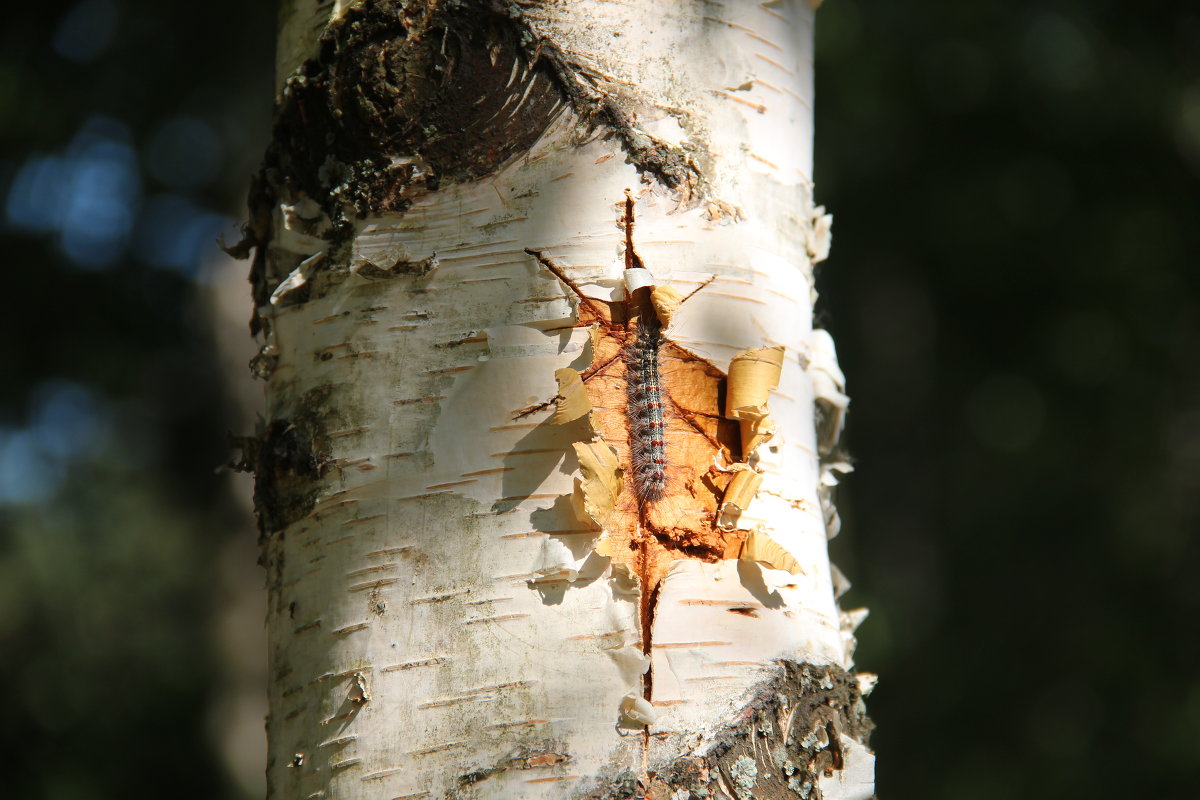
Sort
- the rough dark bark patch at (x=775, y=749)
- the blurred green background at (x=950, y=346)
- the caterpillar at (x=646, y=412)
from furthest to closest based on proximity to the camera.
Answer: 1. the blurred green background at (x=950, y=346)
2. the caterpillar at (x=646, y=412)
3. the rough dark bark patch at (x=775, y=749)

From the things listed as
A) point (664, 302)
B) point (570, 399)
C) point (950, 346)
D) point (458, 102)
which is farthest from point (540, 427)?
point (950, 346)

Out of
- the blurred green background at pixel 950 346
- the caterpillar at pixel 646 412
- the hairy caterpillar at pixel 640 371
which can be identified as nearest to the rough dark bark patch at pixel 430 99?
the hairy caterpillar at pixel 640 371

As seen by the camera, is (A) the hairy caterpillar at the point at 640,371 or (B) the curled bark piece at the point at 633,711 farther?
(A) the hairy caterpillar at the point at 640,371

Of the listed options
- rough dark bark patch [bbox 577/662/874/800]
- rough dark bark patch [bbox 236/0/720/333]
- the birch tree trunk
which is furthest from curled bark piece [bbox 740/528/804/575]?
rough dark bark patch [bbox 236/0/720/333]

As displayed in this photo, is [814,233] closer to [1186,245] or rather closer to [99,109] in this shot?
[99,109]

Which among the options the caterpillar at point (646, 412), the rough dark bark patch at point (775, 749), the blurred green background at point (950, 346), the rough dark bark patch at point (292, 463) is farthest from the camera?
the blurred green background at point (950, 346)

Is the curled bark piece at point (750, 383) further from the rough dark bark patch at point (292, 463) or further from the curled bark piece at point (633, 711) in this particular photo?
the rough dark bark patch at point (292, 463)

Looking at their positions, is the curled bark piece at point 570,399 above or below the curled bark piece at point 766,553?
above
